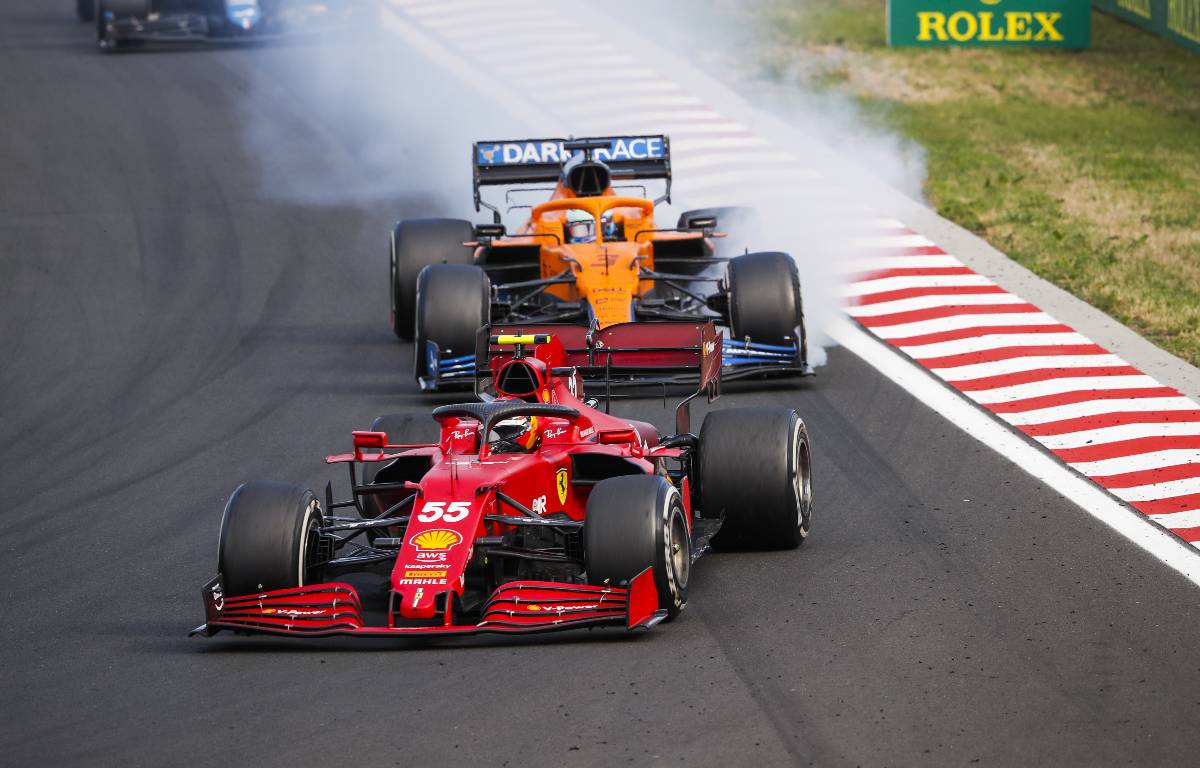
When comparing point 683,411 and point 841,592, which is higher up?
point 683,411

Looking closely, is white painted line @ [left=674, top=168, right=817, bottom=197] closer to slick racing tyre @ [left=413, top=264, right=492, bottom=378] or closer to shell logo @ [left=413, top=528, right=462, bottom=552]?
slick racing tyre @ [left=413, top=264, right=492, bottom=378]

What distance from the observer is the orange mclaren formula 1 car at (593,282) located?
52.8ft

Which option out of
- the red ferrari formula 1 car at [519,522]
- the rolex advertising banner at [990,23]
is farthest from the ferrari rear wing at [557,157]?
the rolex advertising banner at [990,23]

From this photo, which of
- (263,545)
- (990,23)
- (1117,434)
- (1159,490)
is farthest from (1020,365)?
(990,23)

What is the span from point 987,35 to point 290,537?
22604mm

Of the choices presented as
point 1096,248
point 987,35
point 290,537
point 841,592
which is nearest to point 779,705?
point 841,592

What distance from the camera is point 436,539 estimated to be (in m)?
10.6

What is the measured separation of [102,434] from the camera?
656 inches

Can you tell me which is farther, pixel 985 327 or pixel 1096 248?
pixel 1096 248

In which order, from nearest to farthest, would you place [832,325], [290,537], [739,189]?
[290,537] < [832,325] < [739,189]

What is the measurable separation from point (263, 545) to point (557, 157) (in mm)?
9455

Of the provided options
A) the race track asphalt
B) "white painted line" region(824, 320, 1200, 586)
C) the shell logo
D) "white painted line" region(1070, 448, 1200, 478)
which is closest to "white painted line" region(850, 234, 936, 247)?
"white painted line" region(824, 320, 1200, 586)

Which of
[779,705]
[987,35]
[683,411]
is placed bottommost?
[779,705]

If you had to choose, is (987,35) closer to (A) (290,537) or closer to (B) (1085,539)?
(B) (1085,539)
